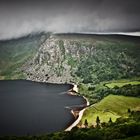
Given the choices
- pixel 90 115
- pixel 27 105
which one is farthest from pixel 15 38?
pixel 90 115

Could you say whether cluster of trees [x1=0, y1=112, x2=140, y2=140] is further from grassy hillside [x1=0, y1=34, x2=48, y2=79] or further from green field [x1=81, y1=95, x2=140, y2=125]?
grassy hillside [x1=0, y1=34, x2=48, y2=79]

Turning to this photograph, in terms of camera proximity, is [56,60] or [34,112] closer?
[34,112]

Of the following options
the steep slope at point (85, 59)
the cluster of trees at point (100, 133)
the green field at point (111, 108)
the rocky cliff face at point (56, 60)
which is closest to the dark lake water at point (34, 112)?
the green field at point (111, 108)

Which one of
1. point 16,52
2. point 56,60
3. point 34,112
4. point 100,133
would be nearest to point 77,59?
point 56,60

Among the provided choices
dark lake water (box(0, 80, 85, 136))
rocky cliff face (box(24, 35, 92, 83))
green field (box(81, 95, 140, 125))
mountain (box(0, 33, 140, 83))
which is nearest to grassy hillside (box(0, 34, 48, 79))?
mountain (box(0, 33, 140, 83))

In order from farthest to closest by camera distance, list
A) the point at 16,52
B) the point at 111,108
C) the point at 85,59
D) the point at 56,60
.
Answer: the point at 16,52 < the point at 56,60 < the point at 85,59 < the point at 111,108

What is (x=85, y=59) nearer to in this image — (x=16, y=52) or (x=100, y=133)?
(x=16, y=52)

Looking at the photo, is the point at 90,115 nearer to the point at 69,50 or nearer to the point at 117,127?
the point at 117,127

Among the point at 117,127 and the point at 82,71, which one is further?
the point at 82,71
